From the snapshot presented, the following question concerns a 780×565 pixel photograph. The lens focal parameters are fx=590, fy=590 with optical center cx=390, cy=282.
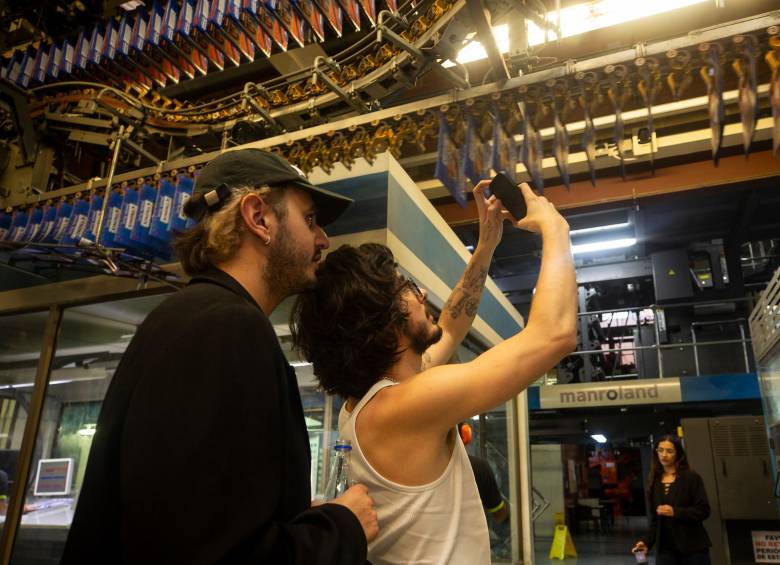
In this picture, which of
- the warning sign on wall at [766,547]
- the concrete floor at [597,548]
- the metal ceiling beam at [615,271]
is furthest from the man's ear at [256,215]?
the metal ceiling beam at [615,271]

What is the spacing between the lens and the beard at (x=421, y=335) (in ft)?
4.62

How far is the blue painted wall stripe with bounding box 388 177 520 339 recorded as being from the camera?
269cm

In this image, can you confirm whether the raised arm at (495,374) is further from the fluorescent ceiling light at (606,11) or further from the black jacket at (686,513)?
the black jacket at (686,513)

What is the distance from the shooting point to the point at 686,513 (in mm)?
4555

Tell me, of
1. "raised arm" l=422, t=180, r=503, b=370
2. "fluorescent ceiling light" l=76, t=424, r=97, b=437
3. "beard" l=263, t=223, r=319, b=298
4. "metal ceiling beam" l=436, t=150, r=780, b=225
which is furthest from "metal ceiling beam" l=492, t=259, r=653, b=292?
"beard" l=263, t=223, r=319, b=298

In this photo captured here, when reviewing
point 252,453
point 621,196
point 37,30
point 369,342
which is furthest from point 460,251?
point 37,30

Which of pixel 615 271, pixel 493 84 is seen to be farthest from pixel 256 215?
pixel 615 271

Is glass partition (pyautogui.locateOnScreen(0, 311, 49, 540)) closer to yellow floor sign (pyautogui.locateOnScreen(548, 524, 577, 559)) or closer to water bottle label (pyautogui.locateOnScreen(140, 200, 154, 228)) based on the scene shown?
water bottle label (pyautogui.locateOnScreen(140, 200, 154, 228))

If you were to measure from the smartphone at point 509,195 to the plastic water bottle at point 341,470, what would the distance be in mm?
696

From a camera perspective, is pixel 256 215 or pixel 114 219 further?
pixel 114 219

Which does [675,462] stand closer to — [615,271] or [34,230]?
[34,230]

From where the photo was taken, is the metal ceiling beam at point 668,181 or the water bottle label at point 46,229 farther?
the metal ceiling beam at point 668,181

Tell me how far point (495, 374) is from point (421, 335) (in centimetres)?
32

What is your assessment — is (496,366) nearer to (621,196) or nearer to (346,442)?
(346,442)
